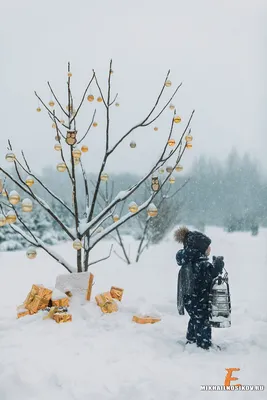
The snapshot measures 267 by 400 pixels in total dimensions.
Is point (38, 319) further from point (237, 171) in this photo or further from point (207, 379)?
point (237, 171)

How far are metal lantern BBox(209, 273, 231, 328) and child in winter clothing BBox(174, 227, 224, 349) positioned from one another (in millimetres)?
101

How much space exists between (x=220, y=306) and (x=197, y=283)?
12.2 inches

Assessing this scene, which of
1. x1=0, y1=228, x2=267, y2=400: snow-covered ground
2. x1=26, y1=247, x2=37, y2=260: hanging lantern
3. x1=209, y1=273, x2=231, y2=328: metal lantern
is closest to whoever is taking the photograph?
x1=0, y1=228, x2=267, y2=400: snow-covered ground

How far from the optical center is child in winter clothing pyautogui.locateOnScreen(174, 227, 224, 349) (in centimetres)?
385

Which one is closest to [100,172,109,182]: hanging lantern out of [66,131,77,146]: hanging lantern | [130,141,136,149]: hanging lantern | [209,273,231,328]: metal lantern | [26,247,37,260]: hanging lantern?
[130,141,136,149]: hanging lantern

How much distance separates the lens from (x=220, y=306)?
148 inches

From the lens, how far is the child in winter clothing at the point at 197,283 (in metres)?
3.85

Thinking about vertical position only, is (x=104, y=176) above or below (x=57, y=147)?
below

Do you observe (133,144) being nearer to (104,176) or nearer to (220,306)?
(104,176)

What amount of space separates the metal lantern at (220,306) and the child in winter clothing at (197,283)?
101 mm

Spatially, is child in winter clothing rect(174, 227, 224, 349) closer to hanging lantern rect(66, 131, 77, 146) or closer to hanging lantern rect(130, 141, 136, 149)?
hanging lantern rect(130, 141, 136, 149)

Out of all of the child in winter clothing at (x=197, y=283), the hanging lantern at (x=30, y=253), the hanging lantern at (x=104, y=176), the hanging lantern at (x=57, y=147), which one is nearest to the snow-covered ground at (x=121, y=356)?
the child in winter clothing at (x=197, y=283)

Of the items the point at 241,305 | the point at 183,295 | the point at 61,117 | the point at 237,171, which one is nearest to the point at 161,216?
the point at 241,305

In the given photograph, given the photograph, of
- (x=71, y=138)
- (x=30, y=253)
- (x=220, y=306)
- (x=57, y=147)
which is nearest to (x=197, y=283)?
(x=220, y=306)
